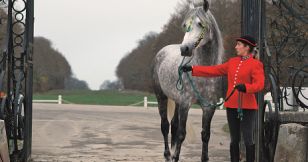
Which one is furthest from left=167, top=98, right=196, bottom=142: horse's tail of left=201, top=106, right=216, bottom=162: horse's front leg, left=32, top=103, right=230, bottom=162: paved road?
left=201, top=106, right=216, bottom=162: horse's front leg

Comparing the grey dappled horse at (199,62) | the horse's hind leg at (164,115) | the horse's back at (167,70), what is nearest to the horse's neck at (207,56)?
the grey dappled horse at (199,62)

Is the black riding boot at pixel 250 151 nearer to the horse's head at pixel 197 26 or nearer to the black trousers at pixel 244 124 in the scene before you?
the black trousers at pixel 244 124

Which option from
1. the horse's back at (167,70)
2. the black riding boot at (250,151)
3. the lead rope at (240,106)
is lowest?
the black riding boot at (250,151)

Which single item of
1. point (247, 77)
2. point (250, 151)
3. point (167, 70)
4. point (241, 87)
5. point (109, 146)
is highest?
point (167, 70)

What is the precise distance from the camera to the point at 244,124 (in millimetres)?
4160

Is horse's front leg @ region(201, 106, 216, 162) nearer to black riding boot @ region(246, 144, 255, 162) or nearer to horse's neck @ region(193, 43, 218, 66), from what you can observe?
horse's neck @ region(193, 43, 218, 66)

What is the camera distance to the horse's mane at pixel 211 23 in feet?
15.4

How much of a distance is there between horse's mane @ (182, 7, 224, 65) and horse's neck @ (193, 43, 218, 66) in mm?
54

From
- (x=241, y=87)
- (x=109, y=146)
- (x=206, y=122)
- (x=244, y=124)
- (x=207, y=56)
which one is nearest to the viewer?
(x=241, y=87)

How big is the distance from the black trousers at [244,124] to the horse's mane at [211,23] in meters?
Answer: 1.06

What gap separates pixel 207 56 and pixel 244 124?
1227 mm

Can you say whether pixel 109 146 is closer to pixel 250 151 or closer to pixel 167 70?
pixel 167 70

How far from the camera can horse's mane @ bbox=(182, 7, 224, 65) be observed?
15.4ft

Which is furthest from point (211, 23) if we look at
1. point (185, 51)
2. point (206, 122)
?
point (206, 122)
